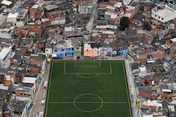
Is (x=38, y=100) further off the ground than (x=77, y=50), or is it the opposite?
(x=77, y=50)

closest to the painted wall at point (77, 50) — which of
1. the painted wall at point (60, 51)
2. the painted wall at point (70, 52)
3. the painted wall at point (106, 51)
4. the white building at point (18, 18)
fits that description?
the painted wall at point (70, 52)

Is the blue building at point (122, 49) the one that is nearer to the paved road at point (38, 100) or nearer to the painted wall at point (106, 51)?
the painted wall at point (106, 51)

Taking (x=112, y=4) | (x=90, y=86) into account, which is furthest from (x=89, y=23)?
(x=90, y=86)

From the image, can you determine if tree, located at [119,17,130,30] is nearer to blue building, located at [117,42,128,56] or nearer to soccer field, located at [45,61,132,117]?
blue building, located at [117,42,128,56]

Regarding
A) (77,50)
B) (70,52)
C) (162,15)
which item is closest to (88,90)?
(77,50)

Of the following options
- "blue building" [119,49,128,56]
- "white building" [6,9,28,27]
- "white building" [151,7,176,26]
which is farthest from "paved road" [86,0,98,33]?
"white building" [6,9,28,27]

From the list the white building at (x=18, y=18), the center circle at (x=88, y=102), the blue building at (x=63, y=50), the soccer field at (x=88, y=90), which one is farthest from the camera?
the white building at (x=18, y=18)

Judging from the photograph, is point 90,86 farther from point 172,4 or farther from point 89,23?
point 172,4

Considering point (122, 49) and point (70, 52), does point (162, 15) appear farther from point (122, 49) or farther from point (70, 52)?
point (70, 52)
